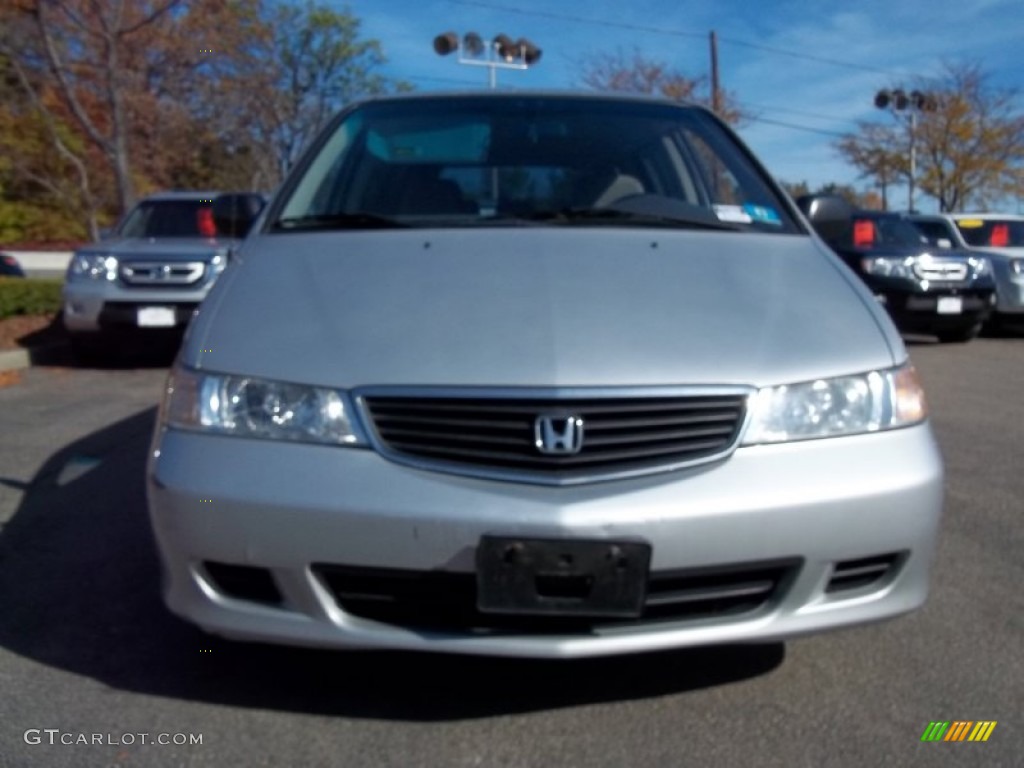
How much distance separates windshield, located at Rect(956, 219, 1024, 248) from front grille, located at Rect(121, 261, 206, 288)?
34.5ft

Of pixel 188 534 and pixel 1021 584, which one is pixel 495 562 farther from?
pixel 1021 584

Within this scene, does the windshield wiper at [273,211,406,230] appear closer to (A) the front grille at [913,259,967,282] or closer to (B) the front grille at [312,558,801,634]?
(B) the front grille at [312,558,801,634]

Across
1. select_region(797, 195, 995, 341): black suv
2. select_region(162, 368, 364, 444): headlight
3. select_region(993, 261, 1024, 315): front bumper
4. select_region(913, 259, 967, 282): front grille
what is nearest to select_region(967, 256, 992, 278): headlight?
select_region(797, 195, 995, 341): black suv

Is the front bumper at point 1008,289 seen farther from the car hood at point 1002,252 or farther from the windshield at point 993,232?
the windshield at point 993,232

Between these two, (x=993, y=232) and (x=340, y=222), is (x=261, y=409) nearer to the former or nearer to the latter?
(x=340, y=222)

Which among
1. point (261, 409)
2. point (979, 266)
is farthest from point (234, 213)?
point (979, 266)

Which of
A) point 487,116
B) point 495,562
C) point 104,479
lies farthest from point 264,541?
point 104,479

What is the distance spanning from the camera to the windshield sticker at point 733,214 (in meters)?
3.97

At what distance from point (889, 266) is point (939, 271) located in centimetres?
52

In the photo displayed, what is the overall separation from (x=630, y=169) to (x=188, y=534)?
237 cm

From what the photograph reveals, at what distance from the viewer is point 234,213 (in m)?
4.56

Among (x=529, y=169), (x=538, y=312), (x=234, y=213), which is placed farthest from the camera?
(x=234, y=213)

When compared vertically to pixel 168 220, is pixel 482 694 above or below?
below

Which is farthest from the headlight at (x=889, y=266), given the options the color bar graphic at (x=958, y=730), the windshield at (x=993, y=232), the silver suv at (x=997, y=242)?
the color bar graphic at (x=958, y=730)
